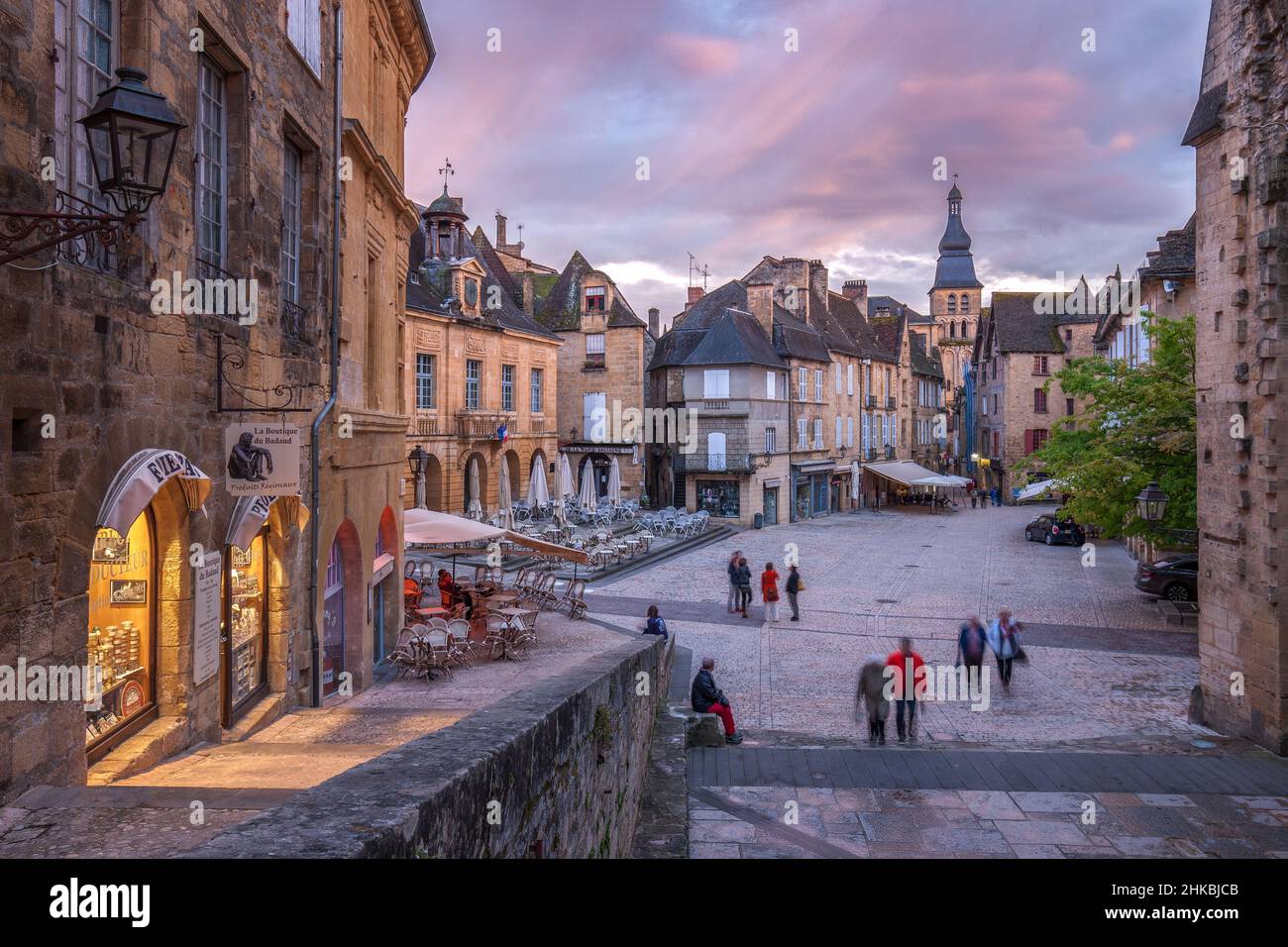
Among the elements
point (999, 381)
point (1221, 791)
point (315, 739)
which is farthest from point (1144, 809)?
point (999, 381)

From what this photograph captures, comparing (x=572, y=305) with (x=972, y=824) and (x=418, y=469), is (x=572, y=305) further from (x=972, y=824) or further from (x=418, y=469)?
(x=972, y=824)

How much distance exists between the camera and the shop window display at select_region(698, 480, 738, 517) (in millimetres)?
40938

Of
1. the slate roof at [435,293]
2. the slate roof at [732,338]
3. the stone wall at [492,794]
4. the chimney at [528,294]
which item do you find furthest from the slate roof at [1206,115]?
the chimney at [528,294]

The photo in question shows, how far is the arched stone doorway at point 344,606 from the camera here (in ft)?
38.9

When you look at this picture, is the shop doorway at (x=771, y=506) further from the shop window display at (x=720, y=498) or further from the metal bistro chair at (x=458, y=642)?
the metal bistro chair at (x=458, y=642)

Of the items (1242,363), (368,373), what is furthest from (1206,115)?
(368,373)

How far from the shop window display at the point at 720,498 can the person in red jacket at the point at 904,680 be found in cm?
2883

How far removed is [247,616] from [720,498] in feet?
108

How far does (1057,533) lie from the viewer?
3522 cm

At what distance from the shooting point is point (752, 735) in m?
12.3

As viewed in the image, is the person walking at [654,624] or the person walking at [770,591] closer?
the person walking at [654,624]
